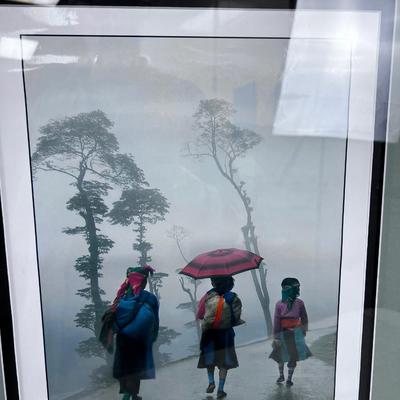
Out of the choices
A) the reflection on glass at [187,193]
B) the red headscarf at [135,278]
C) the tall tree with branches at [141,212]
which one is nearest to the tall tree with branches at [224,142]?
the reflection on glass at [187,193]

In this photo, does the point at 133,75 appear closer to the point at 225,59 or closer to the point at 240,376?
the point at 225,59

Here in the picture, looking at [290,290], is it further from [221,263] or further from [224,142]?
[224,142]

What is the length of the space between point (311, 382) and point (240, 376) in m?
0.19

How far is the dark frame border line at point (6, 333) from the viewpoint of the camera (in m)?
0.92

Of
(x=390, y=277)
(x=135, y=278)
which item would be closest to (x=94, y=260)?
(x=135, y=278)

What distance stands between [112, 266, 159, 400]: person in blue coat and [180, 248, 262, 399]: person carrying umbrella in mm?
111

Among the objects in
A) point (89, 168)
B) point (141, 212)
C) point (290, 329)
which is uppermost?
point (89, 168)

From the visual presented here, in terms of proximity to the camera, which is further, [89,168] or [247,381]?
[247,381]

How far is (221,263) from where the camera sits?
0.96 meters

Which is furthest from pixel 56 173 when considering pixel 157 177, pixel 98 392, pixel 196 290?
pixel 98 392

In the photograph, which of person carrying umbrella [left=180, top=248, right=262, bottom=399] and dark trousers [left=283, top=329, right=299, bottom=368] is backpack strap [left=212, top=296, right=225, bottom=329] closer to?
person carrying umbrella [left=180, top=248, right=262, bottom=399]

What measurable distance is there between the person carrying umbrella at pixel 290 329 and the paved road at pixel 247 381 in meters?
0.02

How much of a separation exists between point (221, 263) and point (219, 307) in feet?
0.38

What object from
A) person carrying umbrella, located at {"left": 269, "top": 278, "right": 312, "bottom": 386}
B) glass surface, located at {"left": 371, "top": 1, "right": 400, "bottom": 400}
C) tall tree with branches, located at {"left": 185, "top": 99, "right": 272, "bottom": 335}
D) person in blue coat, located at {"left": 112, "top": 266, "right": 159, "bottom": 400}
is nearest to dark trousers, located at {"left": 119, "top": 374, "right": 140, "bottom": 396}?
person in blue coat, located at {"left": 112, "top": 266, "right": 159, "bottom": 400}
